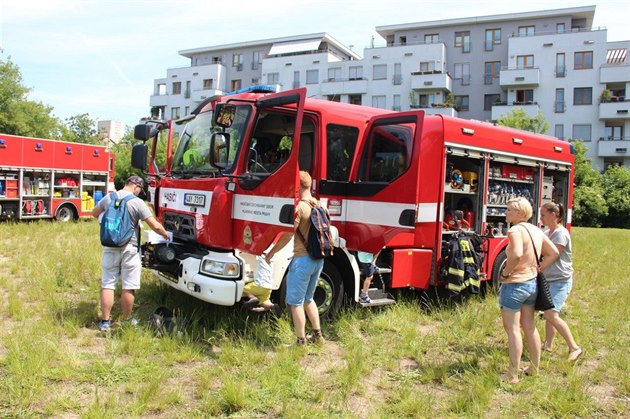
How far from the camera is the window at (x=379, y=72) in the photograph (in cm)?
4772

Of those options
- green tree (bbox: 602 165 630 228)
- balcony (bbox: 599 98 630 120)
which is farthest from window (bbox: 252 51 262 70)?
green tree (bbox: 602 165 630 228)

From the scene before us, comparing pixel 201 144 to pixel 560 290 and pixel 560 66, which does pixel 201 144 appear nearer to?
pixel 560 290

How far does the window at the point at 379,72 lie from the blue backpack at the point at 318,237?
44.4 metres

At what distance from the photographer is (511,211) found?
15.6ft

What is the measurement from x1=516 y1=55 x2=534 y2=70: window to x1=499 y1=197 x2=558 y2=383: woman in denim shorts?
42.9 meters

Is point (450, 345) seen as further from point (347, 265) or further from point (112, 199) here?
point (112, 199)

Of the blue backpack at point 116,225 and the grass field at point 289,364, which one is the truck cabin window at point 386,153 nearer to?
the grass field at point 289,364

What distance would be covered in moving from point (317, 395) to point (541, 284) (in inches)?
88.3

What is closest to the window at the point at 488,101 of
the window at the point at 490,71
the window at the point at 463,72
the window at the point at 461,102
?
the window at the point at 490,71

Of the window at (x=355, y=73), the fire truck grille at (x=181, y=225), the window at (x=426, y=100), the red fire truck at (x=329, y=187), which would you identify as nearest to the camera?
the red fire truck at (x=329, y=187)

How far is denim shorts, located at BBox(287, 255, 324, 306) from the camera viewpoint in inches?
210

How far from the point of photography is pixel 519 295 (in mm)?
4777

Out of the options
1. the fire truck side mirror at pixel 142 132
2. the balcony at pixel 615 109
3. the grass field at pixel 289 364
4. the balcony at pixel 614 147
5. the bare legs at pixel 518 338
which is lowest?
the grass field at pixel 289 364

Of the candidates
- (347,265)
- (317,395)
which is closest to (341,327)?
(347,265)
